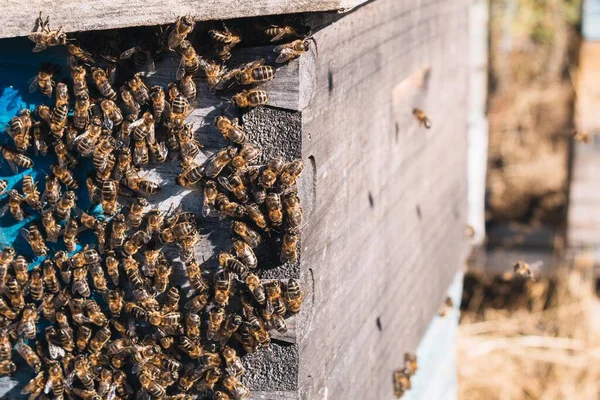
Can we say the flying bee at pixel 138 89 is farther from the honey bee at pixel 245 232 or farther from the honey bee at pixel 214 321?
the honey bee at pixel 214 321

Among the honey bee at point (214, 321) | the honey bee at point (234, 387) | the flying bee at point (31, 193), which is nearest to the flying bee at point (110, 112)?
the flying bee at point (31, 193)

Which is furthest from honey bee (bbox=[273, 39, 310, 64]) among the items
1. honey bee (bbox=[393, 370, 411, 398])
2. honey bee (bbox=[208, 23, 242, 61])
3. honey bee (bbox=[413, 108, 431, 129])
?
honey bee (bbox=[393, 370, 411, 398])

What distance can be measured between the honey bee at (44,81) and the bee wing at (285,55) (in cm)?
66

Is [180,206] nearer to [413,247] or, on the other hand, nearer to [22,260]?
[22,260]

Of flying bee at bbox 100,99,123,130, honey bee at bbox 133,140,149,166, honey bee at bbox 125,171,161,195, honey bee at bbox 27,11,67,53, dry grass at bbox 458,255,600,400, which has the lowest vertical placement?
dry grass at bbox 458,255,600,400

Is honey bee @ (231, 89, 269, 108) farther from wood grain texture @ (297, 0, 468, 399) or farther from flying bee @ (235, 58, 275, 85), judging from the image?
wood grain texture @ (297, 0, 468, 399)

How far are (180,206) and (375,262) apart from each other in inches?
41.3

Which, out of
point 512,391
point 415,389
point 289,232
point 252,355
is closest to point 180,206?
point 289,232

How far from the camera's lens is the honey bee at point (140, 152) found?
7.16ft

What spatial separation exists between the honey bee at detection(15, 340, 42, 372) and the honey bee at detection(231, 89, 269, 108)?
1.05 m

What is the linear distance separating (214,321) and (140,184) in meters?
0.42

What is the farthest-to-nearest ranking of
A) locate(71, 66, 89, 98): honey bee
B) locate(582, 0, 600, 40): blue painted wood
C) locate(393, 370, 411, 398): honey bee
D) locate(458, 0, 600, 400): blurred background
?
1. locate(582, 0, 600, 40): blue painted wood
2. locate(458, 0, 600, 400): blurred background
3. locate(393, 370, 411, 398): honey bee
4. locate(71, 66, 89, 98): honey bee

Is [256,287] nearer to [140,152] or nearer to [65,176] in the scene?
[140,152]

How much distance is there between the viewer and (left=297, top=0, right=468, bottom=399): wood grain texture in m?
2.39
